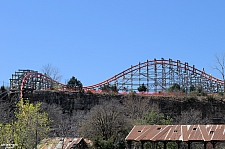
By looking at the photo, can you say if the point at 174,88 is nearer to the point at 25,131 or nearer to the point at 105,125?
the point at 105,125

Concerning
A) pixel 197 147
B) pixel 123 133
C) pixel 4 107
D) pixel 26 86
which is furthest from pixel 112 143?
pixel 26 86

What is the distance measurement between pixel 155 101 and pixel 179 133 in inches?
848

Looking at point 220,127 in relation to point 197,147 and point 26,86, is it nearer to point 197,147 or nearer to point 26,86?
point 197,147

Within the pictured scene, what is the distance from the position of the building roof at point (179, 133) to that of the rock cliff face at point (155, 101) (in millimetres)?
19679

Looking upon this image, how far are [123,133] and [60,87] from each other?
18480 millimetres

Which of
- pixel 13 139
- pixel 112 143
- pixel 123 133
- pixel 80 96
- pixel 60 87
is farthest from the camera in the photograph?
pixel 60 87

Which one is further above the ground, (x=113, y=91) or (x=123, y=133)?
(x=113, y=91)

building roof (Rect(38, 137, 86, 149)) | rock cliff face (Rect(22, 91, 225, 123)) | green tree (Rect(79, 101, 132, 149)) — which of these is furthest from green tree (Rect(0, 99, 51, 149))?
rock cliff face (Rect(22, 91, 225, 123))

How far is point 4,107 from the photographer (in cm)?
4431

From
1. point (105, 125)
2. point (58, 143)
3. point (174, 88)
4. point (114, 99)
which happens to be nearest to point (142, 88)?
point (174, 88)

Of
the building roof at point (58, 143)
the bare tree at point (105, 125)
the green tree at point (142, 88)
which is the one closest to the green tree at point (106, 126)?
the bare tree at point (105, 125)

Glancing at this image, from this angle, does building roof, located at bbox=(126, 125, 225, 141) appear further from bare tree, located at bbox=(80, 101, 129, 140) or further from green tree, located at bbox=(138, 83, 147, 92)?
green tree, located at bbox=(138, 83, 147, 92)

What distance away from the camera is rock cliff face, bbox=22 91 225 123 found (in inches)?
1863

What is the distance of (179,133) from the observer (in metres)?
26.0
